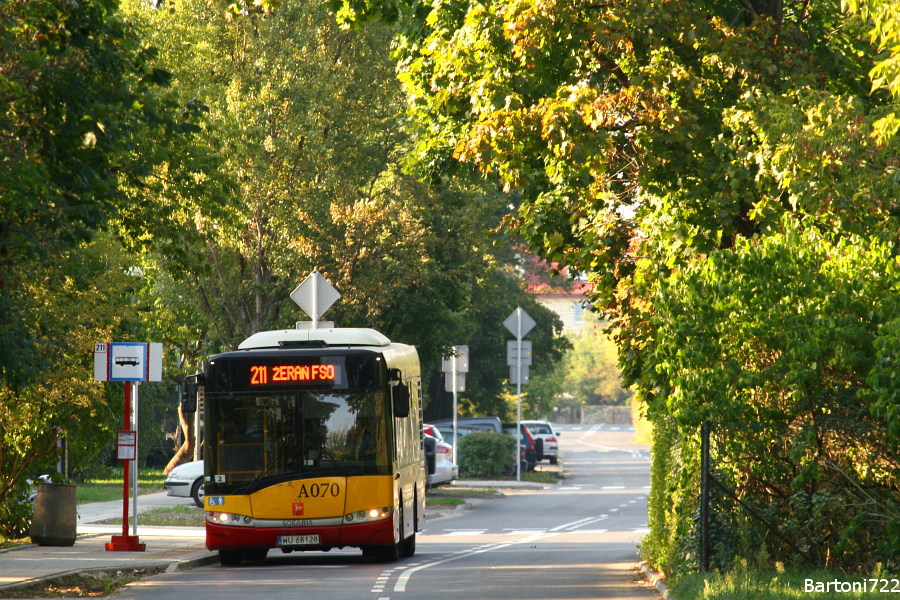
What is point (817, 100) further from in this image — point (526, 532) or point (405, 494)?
point (526, 532)

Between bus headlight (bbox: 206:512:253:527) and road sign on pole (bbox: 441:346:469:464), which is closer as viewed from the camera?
bus headlight (bbox: 206:512:253:527)

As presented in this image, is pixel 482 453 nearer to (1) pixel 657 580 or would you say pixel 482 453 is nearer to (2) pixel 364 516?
(2) pixel 364 516

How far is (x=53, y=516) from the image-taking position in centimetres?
1822

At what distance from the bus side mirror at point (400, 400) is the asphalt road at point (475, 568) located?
6.58 ft

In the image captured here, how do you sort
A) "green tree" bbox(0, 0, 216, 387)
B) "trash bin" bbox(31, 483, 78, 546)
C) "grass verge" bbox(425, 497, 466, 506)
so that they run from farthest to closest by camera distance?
"grass verge" bbox(425, 497, 466, 506) → "trash bin" bbox(31, 483, 78, 546) → "green tree" bbox(0, 0, 216, 387)

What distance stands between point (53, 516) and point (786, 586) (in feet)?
37.2

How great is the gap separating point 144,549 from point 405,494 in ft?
12.4

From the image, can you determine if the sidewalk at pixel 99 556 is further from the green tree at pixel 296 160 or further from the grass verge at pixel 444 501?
the grass verge at pixel 444 501

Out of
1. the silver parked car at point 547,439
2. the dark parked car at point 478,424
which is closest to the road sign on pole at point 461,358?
the dark parked car at point 478,424

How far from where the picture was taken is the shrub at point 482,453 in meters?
41.2

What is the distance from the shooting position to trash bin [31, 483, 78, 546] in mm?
18219

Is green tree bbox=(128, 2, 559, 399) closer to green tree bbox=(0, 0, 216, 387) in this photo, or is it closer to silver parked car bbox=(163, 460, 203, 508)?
silver parked car bbox=(163, 460, 203, 508)

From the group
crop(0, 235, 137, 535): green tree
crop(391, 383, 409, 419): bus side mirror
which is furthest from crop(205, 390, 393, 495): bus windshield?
crop(0, 235, 137, 535): green tree

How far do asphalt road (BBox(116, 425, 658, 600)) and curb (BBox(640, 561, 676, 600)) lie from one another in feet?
0.43
